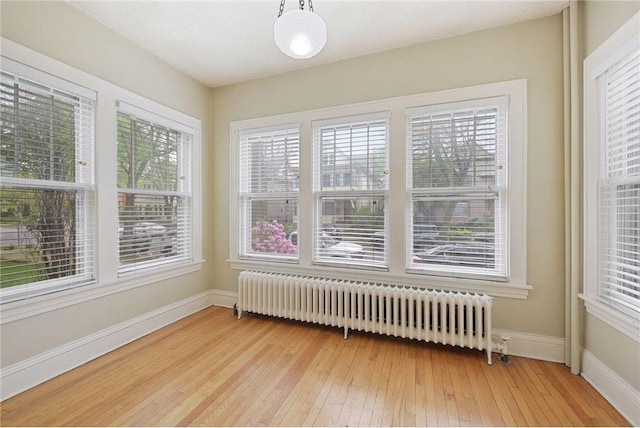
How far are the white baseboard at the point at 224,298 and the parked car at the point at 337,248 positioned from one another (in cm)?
128

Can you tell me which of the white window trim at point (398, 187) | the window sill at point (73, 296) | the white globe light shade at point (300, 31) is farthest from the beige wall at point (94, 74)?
the white globe light shade at point (300, 31)

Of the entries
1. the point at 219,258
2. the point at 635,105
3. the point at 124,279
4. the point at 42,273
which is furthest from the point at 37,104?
the point at 635,105

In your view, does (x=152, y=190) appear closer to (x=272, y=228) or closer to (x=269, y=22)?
(x=272, y=228)

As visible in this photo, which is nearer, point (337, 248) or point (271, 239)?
point (337, 248)

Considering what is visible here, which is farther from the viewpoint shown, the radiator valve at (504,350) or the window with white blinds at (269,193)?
the window with white blinds at (269,193)

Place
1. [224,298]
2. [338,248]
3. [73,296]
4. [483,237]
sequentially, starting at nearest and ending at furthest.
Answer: [73,296] < [483,237] < [338,248] < [224,298]

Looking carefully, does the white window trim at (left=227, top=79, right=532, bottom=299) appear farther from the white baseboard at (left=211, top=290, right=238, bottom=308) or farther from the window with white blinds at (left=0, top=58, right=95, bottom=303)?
the window with white blinds at (left=0, top=58, right=95, bottom=303)

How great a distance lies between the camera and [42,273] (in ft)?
6.64

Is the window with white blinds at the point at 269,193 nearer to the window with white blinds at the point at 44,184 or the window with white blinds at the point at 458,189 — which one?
the window with white blinds at the point at 458,189

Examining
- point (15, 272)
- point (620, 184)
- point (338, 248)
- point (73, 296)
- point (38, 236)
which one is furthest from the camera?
point (338, 248)

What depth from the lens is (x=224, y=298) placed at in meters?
3.45

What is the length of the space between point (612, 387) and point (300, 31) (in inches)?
111

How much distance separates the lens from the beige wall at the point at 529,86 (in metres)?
2.19

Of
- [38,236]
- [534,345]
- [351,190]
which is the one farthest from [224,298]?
[534,345]
